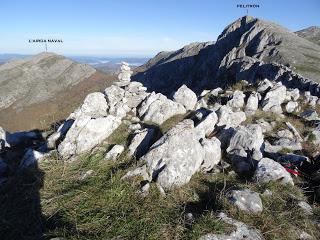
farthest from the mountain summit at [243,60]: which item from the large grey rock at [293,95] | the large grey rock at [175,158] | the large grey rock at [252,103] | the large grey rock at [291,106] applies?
the large grey rock at [175,158]

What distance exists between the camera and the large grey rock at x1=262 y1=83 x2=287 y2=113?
60.8ft

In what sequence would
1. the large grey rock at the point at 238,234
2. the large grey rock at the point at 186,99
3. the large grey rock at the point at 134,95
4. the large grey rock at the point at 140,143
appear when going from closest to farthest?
the large grey rock at the point at 238,234, the large grey rock at the point at 140,143, the large grey rock at the point at 134,95, the large grey rock at the point at 186,99

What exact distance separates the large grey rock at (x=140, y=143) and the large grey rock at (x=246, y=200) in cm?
388

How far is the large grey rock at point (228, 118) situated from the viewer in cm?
1488

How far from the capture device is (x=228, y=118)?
15.2 metres

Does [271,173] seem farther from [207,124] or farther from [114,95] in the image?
[114,95]

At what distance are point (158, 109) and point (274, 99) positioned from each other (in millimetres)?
7677

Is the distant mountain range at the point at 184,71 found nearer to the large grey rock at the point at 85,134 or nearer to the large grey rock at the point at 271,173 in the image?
the large grey rock at the point at 271,173

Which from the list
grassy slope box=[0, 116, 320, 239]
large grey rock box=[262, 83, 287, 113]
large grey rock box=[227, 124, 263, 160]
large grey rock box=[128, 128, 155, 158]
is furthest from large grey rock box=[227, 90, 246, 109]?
grassy slope box=[0, 116, 320, 239]

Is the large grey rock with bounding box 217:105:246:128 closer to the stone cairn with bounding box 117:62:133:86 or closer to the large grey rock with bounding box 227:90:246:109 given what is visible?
the large grey rock with bounding box 227:90:246:109

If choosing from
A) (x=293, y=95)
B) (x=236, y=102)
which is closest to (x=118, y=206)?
(x=236, y=102)

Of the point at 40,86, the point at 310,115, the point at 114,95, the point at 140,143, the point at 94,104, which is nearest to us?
the point at 140,143

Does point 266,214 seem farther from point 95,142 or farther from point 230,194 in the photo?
point 95,142

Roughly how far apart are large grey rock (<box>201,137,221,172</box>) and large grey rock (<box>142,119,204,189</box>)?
32cm
